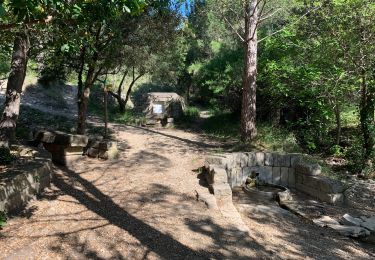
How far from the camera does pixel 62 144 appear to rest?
29.7ft

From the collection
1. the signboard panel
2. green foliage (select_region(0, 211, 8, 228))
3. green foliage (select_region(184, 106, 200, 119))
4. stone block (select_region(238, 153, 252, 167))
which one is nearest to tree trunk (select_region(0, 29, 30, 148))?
green foliage (select_region(0, 211, 8, 228))

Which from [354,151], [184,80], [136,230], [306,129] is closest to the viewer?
[136,230]

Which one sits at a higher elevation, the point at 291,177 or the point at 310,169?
the point at 310,169

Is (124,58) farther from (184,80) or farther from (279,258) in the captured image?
(184,80)

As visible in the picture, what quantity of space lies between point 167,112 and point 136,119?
1645 millimetres

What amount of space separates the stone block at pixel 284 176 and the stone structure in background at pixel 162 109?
30.3 feet

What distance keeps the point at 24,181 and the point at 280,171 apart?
264 inches

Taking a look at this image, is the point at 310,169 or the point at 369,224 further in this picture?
the point at 310,169

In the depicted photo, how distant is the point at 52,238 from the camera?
482 centimetres

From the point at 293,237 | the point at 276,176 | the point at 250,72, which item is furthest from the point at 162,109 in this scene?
the point at 293,237

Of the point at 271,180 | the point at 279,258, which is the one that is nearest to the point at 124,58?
the point at 271,180

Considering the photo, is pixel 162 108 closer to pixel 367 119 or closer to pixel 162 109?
pixel 162 109

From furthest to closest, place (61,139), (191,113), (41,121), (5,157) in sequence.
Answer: (191,113) → (41,121) → (61,139) → (5,157)

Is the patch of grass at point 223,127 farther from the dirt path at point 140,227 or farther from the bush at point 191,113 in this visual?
the dirt path at point 140,227
